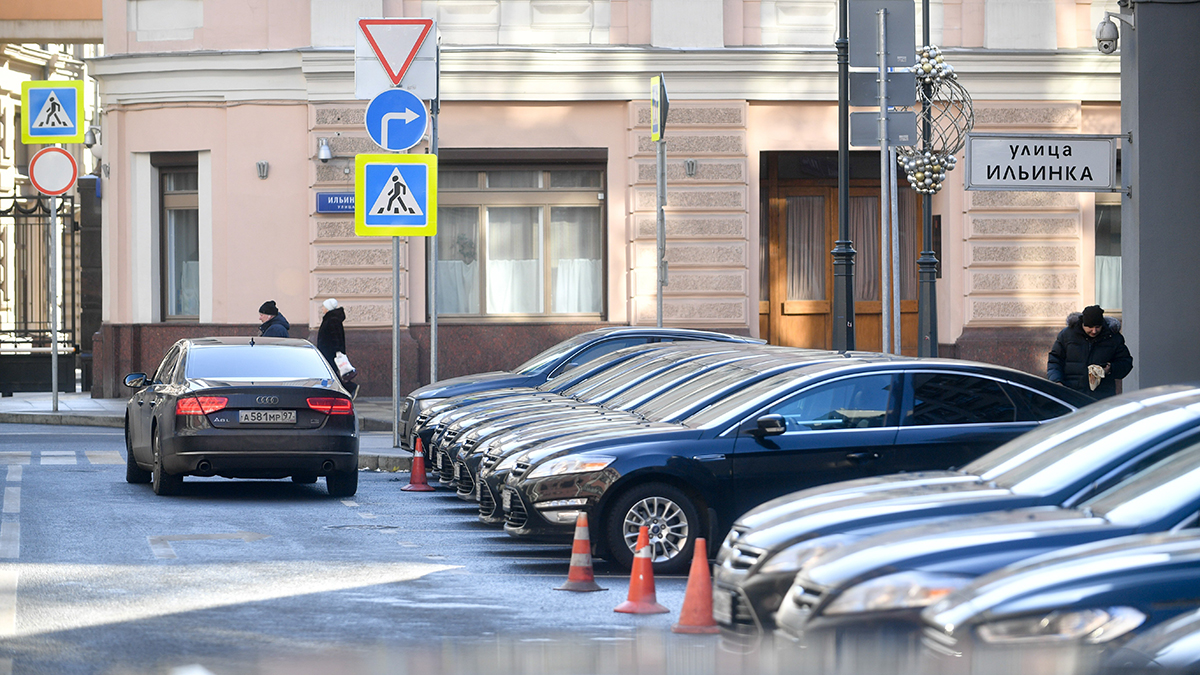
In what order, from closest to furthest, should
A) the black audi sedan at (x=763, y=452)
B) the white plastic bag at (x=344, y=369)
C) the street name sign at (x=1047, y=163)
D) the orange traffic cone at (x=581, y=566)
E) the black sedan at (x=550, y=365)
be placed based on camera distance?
1. the orange traffic cone at (x=581, y=566)
2. the black audi sedan at (x=763, y=452)
3. the street name sign at (x=1047, y=163)
4. the black sedan at (x=550, y=365)
5. the white plastic bag at (x=344, y=369)

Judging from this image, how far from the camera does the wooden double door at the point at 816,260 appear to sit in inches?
983

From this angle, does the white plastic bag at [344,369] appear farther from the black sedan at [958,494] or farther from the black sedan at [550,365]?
the black sedan at [958,494]

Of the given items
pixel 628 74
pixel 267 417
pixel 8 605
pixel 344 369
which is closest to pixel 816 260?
pixel 628 74

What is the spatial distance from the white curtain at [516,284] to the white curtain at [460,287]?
0.77 feet

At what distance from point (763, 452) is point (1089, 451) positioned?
10.4 feet

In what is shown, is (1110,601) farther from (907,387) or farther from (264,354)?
(264,354)

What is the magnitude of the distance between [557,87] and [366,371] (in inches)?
190

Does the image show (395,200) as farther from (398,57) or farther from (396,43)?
(396,43)

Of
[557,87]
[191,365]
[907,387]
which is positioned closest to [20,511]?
[191,365]

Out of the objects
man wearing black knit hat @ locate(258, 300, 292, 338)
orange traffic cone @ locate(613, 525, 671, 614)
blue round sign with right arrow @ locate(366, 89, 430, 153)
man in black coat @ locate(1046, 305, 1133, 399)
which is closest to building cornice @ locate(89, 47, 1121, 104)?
man wearing black knit hat @ locate(258, 300, 292, 338)

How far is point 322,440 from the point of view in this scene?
1319 cm

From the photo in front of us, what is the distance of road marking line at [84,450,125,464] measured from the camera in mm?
16500

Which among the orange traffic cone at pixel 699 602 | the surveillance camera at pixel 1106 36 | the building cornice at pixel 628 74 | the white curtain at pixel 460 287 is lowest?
the orange traffic cone at pixel 699 602

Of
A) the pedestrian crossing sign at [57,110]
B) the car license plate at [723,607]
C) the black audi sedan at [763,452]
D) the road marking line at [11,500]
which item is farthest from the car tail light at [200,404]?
the pedestrian crossing sign at [57,110]
